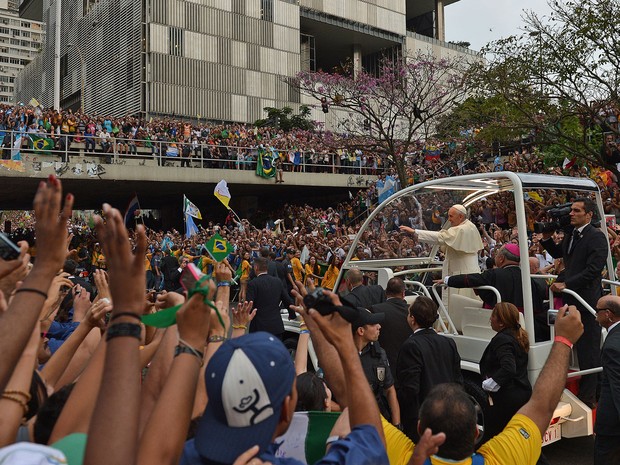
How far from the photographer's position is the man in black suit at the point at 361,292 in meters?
6.07

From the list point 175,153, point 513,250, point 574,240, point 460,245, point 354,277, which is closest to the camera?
point 574,240

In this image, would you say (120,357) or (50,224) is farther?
(50,224)

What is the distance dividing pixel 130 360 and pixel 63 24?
5491 centimetres

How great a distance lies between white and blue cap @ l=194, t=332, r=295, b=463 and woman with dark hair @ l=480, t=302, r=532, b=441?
3.22 m

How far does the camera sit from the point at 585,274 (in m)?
5.37

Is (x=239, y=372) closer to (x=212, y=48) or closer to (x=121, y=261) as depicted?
(x=121, y=261)

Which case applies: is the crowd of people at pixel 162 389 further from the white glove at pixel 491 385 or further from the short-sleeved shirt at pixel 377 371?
the white glove at pixel 491 385

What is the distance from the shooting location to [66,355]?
8.95 ft

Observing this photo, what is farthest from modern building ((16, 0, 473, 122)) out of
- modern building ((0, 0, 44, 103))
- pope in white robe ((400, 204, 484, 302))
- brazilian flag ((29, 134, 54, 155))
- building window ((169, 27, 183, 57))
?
modern building ((0, 0, 44, 103))

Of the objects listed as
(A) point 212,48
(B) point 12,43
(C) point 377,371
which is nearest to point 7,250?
(C) point 377,371

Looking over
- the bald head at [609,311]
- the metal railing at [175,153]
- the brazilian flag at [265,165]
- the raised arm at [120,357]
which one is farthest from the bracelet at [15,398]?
the brazilian flag at [265,165]

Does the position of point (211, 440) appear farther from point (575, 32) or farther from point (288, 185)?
point (288, 185)

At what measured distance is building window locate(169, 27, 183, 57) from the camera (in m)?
37.0

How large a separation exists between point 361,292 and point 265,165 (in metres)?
21.1
